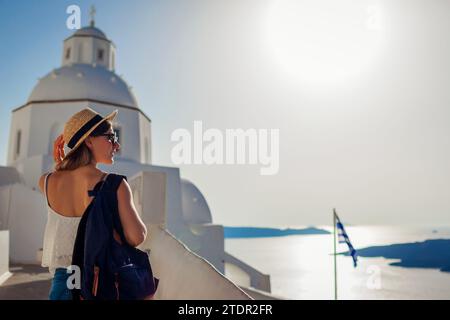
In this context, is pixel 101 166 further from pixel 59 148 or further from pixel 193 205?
pixel 59 148

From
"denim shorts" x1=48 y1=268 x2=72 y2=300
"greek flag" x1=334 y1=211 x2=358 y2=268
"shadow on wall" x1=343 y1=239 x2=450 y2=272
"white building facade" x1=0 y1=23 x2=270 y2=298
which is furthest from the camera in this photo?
"shadow on wall" x1=343 y1=239 x2=450 y2=272

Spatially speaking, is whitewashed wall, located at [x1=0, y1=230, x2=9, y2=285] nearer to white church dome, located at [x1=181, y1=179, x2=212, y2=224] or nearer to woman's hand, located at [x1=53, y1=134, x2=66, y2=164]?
woman's hand, located at [x1=53, y1=134, x2=66, y2=164]

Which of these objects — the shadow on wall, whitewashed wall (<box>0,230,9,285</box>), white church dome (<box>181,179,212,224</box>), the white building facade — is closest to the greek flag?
the white building facade

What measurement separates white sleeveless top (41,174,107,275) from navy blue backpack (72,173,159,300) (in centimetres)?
16

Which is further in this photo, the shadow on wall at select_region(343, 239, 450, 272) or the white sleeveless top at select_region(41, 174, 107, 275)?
the shadow on wall at select_region(343, 239, 450, 272)

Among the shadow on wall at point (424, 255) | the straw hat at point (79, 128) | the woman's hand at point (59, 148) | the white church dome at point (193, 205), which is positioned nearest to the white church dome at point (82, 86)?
the white church dome at point (193, 205)

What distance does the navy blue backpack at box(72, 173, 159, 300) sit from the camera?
154 cm

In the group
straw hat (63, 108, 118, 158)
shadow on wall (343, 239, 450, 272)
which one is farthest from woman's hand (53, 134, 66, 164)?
shadow on wall (343, 239, 450, 272)

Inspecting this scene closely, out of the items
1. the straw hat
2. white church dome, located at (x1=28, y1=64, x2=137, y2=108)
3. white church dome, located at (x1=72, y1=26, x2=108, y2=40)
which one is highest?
white church dome, located at (x1=72, y1=26, x2=108, y2=40)

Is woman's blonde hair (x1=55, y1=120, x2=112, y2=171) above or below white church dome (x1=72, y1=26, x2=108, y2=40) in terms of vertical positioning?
below

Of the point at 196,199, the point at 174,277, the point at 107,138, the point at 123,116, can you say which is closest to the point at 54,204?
the point at 107,138

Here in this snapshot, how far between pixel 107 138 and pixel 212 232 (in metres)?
17.2

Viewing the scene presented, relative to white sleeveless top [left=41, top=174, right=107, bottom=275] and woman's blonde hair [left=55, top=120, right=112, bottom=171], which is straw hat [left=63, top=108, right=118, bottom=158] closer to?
woman's blonde hair [left=55, top=120, right=112, bottom=171]

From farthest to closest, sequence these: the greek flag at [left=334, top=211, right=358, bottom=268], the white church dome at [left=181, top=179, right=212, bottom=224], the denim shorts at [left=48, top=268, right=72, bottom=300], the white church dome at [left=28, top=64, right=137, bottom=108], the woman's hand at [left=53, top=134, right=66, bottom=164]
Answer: the white church dome at [left=181, top=179, right=212, bottom=224], the white church dome at [left=28, top=64, right=137, bottom=108], the greek flag at [left=334, top=211, right=358, bottom=268], the woman's hand at [left=53, top=134, right=66, bottom=164], the denim shorts at [left=48, top=268, right=72, bottom=300]
